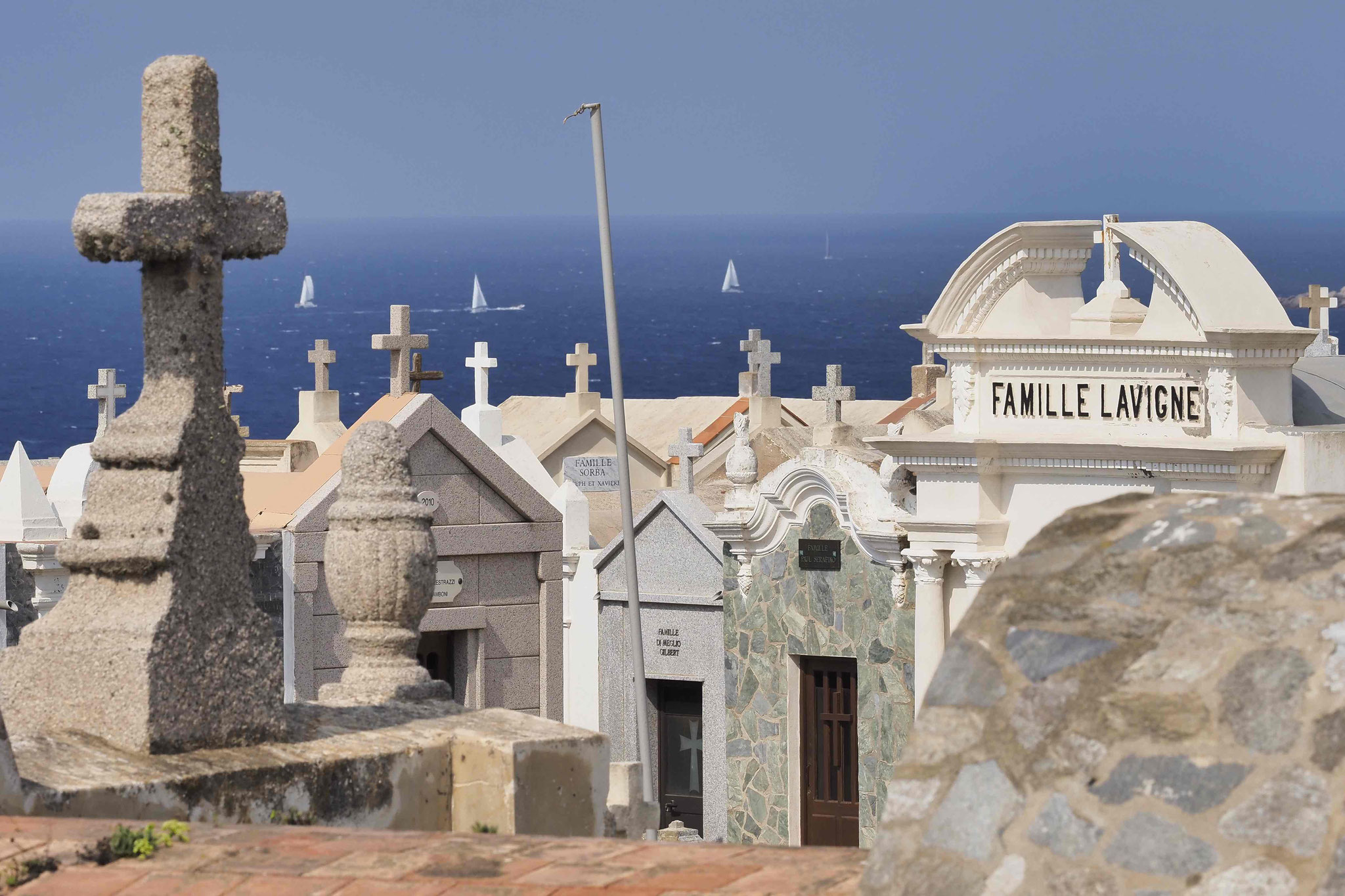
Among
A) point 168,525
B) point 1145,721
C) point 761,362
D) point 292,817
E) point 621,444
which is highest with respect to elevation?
point 761,362

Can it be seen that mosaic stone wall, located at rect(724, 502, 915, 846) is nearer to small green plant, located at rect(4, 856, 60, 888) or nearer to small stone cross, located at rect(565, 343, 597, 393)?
small stone cross, located at rect(565, 343, 597, 393)

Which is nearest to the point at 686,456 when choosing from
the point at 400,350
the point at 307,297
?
the point at 400,350

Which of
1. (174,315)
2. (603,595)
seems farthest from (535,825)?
(603,595)

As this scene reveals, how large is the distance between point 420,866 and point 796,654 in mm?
13542

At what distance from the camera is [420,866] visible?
4.93 m

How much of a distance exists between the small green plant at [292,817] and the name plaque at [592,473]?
1661cm

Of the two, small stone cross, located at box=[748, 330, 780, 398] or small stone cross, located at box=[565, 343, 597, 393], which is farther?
small stone cross, located at box=[748, 330, 780, 398]

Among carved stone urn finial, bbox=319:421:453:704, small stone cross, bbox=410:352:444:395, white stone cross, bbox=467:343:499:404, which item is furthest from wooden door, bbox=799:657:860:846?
carved stone urn finial, bbox=319:421:453:704

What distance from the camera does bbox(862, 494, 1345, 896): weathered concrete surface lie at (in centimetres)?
379

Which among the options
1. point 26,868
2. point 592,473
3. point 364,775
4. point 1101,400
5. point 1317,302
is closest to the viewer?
point 26,868

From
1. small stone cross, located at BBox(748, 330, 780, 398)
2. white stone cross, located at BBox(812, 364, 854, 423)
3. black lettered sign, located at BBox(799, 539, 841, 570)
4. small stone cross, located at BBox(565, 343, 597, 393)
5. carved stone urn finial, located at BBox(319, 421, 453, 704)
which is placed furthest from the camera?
small stone cross, located at BBox(748, 330, 780, 398)

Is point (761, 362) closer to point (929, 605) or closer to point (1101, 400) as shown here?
point (929, 605)

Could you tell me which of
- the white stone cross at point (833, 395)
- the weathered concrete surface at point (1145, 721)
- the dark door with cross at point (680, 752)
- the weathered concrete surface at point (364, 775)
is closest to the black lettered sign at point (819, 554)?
the dark door with cross at point (680, 752)

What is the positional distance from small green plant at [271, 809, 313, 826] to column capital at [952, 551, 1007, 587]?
9.65 metres
